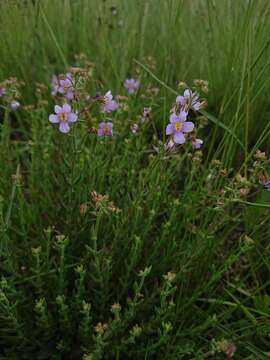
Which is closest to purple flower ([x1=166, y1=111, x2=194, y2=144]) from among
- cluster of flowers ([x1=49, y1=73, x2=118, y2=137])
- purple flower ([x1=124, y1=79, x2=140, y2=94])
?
cluster of flowers ([x1=49, y1=73, x2=118, y2=137])

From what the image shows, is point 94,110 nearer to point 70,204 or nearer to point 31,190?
point 31,190

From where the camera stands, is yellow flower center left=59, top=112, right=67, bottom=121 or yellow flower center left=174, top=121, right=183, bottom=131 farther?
yellow flower center left=59, top=112, right=67, bottom=121

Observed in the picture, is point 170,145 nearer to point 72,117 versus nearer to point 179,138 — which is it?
point 179,138

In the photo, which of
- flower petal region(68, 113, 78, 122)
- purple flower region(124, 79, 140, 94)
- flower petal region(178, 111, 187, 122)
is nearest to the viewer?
flower petal region(178, 111, 187, 122)

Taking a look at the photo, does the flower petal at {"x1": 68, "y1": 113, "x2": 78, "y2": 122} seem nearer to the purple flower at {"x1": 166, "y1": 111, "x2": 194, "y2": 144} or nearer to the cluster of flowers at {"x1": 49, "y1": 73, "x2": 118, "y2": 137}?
the cluster of flowers at {"x1": 49, "y1": 73, "x2": 118, "y2": 137}

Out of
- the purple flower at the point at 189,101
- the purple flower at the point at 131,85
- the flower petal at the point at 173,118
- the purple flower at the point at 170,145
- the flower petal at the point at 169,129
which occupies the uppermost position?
the purple flower at the point at 189,101

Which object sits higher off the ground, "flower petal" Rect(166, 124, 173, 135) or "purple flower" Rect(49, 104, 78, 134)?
"flower petal" Rect(166, 124, 173, 135)

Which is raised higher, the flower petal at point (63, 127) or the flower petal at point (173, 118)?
the flower petal at point (173, 118)

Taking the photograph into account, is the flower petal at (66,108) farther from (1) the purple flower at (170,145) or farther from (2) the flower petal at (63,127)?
(1) the purple flower at (170,145)

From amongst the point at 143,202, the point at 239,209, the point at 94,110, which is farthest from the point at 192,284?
the point at 94,110

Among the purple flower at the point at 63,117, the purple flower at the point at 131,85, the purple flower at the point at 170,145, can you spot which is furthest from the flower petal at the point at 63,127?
the purple flower at the point at 131,85
